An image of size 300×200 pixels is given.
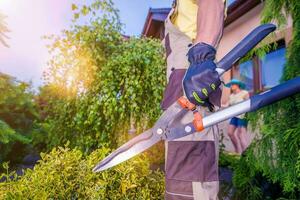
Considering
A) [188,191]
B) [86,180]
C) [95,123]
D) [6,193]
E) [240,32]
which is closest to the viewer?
[188,191]

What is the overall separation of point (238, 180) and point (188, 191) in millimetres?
1669

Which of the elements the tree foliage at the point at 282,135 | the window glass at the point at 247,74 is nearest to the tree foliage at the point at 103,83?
the tree foliage at the point at 282,135

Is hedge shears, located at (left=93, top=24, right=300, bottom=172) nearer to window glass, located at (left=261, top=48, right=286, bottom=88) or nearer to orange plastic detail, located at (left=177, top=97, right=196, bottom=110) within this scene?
orange plastic detail, located at (left=177, top=97, right=196, bottom=110)

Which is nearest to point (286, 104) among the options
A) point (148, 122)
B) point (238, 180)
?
point (238, 180)

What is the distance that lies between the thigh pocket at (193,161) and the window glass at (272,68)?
6.57 meters

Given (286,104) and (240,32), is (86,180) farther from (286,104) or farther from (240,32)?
(240,32)

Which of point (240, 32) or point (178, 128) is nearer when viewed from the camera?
point (178, 128)

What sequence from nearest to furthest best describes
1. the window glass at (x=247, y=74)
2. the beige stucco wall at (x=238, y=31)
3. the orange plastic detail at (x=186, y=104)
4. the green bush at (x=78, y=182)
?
the orange plastic detail at (x=186, y=104) < the green bush at (x=78, y=182) < the beige stucco wall at (x=238, y=31) < the window glass at (x=247, y=74)

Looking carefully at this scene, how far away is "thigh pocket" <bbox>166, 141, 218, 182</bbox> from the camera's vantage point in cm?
150

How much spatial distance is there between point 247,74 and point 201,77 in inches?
318

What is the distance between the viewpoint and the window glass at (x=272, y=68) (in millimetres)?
7480

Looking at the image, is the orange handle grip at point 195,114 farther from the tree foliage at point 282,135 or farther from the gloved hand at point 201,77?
the tree foliage at point 282,135

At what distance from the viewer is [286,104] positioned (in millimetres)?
2559

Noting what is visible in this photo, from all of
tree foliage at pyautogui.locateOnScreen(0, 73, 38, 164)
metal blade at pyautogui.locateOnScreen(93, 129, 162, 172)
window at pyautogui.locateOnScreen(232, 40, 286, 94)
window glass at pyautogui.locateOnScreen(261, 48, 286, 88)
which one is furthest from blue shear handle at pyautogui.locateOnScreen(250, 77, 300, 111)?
window glass at pyautogui.locateOnScreen(261, 48, 286, 88)
